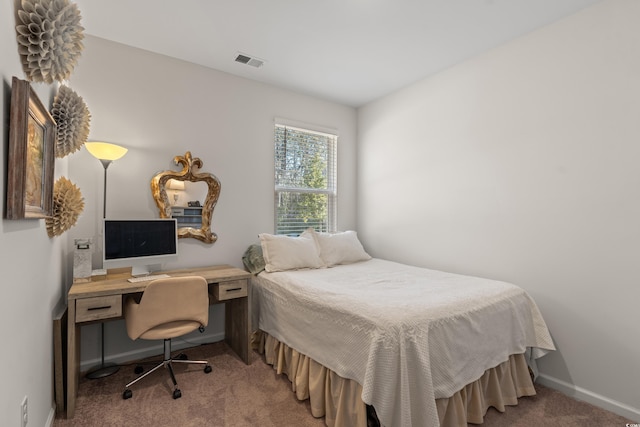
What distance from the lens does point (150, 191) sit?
2.77 metres

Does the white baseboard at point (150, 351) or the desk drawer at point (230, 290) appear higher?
the desk drawer at point (230, 290)

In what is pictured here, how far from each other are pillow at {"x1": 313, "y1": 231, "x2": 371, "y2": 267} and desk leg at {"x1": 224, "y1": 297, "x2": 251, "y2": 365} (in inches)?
36.8

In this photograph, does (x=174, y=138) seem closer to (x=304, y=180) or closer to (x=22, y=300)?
(x=304, y=180)

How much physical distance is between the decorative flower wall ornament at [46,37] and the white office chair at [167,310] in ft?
4.24

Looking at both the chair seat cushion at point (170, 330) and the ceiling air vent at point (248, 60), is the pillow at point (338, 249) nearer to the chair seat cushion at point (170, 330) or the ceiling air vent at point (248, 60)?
the chair seat cushion at point (170, 330)

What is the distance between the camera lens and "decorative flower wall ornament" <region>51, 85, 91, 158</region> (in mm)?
1867

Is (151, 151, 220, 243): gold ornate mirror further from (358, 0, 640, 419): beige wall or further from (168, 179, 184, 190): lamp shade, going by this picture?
(358, 0, 640, 419): beige wall

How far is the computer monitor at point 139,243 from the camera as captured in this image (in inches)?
90.5

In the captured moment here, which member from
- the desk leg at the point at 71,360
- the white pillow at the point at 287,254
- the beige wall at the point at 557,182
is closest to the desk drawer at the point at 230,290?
the white pillow at the point at 287,254

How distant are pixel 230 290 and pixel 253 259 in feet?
1.73

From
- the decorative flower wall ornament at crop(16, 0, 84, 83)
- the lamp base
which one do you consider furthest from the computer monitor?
the decorative flower wall ornament at crop(16, 0, 84, 83)

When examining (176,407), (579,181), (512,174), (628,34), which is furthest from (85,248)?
(628,34)

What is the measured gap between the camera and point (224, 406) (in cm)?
204

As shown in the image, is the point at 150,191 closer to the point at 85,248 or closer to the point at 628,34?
the point at 85,248
